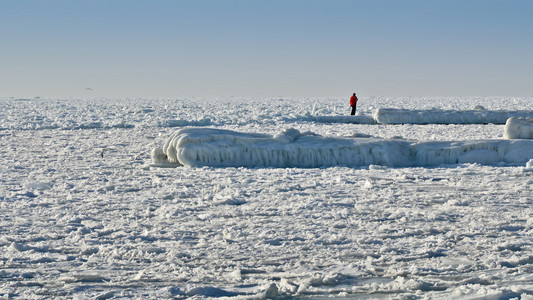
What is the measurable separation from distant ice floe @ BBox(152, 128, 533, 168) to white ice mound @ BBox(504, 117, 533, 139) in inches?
52.0

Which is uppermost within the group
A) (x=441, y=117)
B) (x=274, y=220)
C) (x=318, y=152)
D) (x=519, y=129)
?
(x=519, y=129)

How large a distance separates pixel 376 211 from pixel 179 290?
295cm

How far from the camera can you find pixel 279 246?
17.3ft

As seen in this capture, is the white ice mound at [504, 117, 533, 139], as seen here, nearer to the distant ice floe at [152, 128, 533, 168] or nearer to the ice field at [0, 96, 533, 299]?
the ice field at [0, 96, 533, 299]

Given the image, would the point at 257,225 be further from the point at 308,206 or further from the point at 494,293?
the point at 494,293

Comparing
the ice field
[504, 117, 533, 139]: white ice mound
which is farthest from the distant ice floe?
[504, 117, 533, 139]: white ice mound

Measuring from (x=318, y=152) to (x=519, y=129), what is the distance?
13.7 ft

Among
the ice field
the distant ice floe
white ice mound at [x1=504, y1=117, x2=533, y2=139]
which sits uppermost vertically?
white ice mound at [x1=504, y1=117, x2=533, y2=139]

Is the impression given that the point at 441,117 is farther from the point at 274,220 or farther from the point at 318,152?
the point at 274,220

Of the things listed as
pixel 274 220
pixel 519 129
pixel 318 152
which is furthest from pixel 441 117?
pixel 274 220

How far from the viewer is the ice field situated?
436 centimetres

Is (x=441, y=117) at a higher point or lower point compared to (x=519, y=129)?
lower

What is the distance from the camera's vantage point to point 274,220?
6.25 meters

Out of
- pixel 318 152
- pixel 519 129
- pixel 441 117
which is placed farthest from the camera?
pixel 441 117
